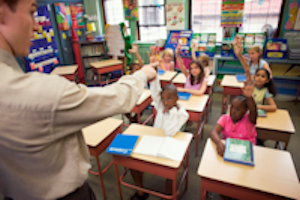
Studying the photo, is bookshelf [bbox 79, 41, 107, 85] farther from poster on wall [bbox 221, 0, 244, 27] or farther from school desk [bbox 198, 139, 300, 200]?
school desk [bbox 198, 139, 300, 200]

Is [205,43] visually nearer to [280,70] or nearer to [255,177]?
[280,70]

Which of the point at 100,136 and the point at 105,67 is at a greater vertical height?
the point at 105,67

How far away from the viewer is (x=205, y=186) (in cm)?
135

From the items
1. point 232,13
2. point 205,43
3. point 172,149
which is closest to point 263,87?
point 172,149

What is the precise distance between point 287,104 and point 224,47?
67.4 inches

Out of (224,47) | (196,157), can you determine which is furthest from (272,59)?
(196,157)

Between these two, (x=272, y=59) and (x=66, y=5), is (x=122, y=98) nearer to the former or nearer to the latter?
(x=272, y=59)

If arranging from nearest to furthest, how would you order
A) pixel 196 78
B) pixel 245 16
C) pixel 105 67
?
pixel 196 78
pixel 245 16
pixel 105 67

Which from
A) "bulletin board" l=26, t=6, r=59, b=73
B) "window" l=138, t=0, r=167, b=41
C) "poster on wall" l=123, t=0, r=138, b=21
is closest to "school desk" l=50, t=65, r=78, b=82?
"bulletin board" l=26, t=6, r=59, b=73

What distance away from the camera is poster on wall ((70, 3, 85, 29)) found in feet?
17.1

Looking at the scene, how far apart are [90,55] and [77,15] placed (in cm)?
115

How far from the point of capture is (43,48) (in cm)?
442

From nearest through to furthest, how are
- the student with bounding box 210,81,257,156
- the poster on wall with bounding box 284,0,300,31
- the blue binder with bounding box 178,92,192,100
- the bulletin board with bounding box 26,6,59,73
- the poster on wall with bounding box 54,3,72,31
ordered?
the student with bounding box 210,81,257,156, the blue binder with bounding box 178,92,192,100, the poster on wall with bounding box 284,0,300,31, the bulletin board with bounding box 26,6,59,73, the poster on wall with bounding box 54,3,72,31

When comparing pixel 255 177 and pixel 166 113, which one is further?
pixel 166 113
